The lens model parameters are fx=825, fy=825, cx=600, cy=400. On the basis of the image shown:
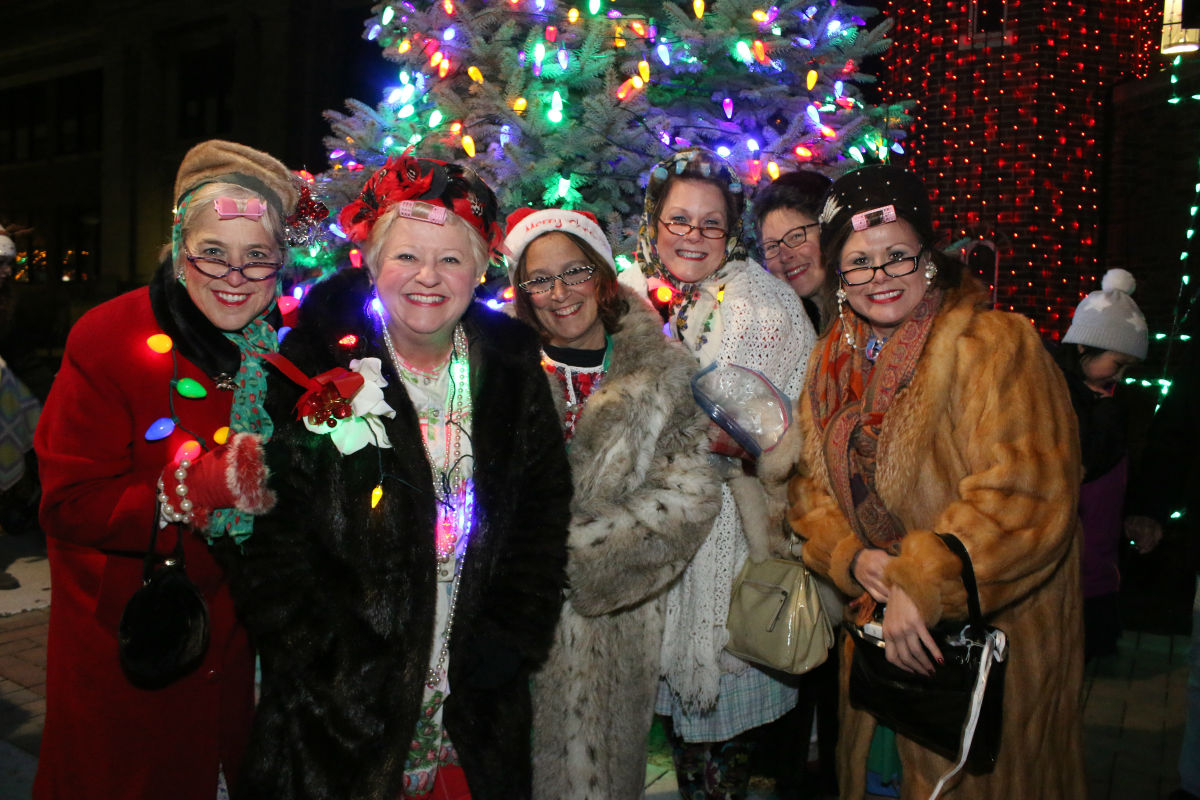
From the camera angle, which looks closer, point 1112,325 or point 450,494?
point 450,494

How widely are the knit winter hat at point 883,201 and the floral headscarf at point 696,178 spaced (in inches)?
29.0

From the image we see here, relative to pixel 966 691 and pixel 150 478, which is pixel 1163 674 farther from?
pixel 150 478

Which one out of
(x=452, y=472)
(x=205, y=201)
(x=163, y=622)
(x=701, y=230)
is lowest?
(x=163, y=622)

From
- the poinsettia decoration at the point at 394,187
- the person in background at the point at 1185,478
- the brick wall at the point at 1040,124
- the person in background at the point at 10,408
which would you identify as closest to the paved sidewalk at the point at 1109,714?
the person in background at the point at 1185,478

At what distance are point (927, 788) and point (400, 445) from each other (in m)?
1.75

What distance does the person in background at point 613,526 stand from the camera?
2420 millimetres

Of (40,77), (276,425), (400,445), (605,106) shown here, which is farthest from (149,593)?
(40,77)

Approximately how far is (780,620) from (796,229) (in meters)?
1.77

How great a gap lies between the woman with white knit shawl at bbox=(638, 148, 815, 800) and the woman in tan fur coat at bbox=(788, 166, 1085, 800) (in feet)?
1.11

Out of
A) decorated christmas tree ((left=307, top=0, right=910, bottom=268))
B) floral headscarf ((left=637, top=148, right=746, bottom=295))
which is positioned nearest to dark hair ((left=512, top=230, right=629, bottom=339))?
floral headscarf ((left=637, top=148, right=746, bottom=295))

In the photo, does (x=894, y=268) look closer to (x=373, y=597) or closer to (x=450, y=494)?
(x=450, y=494)

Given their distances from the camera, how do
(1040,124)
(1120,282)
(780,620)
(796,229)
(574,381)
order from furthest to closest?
(1040,124) → (1120,282) → (796,229) → (574,381) → (780,620)

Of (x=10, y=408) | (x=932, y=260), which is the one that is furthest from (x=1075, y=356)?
(x=10, y=408)

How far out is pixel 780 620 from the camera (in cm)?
257
